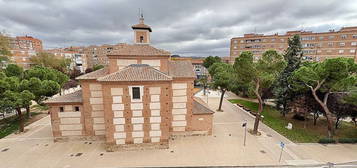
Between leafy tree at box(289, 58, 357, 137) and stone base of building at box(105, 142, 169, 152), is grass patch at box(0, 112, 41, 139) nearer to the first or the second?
stone base of building at box(105, 142, 169, 152)

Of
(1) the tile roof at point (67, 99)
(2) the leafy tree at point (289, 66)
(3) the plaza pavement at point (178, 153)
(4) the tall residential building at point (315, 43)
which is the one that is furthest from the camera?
(4) the tall residential building at point (315, 43)

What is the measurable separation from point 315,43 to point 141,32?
61.4 m

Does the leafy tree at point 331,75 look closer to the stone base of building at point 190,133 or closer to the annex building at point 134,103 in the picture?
the annex building at point 134,103

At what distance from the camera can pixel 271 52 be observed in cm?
1522

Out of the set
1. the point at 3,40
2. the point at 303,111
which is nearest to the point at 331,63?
the point at 303,111

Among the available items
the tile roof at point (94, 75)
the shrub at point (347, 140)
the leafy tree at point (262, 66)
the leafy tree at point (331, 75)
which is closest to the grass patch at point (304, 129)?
the shrub at point (347, 140)

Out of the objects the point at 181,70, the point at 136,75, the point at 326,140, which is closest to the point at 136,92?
the point at 136,75

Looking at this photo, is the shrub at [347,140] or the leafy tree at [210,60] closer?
the shrub at [347,140]

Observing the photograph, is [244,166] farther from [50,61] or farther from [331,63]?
[50,61]

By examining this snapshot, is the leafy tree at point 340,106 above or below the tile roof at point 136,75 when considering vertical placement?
below

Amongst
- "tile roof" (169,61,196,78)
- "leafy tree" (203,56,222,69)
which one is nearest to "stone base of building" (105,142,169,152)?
"tile roof" (169,61,196,78)

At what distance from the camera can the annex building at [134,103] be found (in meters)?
Answer: 12.6

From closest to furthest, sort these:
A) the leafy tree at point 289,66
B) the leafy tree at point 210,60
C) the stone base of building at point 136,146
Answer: the stone base of building at point 136,146
the leafy tree at point 289,66
the leafy tree at point 210,60

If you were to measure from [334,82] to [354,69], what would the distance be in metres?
1.97
